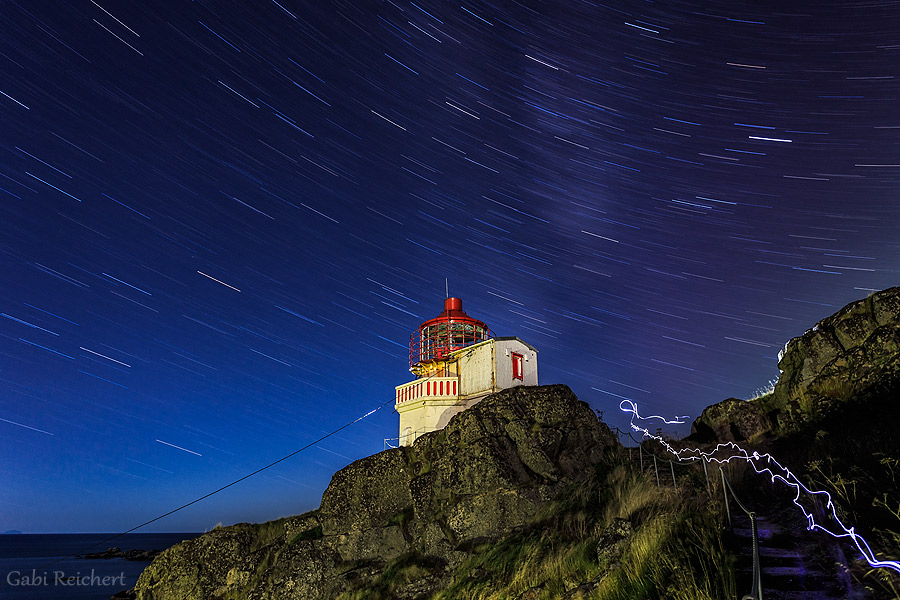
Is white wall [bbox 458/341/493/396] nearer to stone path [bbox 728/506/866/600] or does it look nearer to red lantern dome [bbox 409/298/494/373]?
red lantern dome [bbox 409/298/494/373]

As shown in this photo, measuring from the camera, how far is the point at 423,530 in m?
16.6

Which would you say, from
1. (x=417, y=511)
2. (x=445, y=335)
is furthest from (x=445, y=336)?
(x=417, y=511)

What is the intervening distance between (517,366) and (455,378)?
10.3ft

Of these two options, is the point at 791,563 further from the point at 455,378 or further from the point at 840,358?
the point at 455,378

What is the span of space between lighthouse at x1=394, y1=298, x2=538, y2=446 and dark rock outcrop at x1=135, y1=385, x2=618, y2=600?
551 centimetres

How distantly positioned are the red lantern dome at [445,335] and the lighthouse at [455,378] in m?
0.07

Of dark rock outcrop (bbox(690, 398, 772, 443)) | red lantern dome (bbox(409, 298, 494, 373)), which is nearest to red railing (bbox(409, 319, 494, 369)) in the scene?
red lantern dome (bbox(409, 298, 494, 373))

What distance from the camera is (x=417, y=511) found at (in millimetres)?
17344

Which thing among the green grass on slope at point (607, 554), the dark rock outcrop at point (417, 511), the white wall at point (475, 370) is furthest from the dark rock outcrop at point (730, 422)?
the white wall at point (475, 370)

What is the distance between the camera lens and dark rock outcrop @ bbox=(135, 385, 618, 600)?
52.0ft

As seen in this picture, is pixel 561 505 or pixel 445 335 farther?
pixel 445 335

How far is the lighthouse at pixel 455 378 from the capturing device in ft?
83.0

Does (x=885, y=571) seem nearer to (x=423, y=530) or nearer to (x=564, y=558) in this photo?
(x=564, y=558)

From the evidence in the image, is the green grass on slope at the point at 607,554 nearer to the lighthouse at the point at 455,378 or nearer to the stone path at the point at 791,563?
the stone path at the point at 791,563
